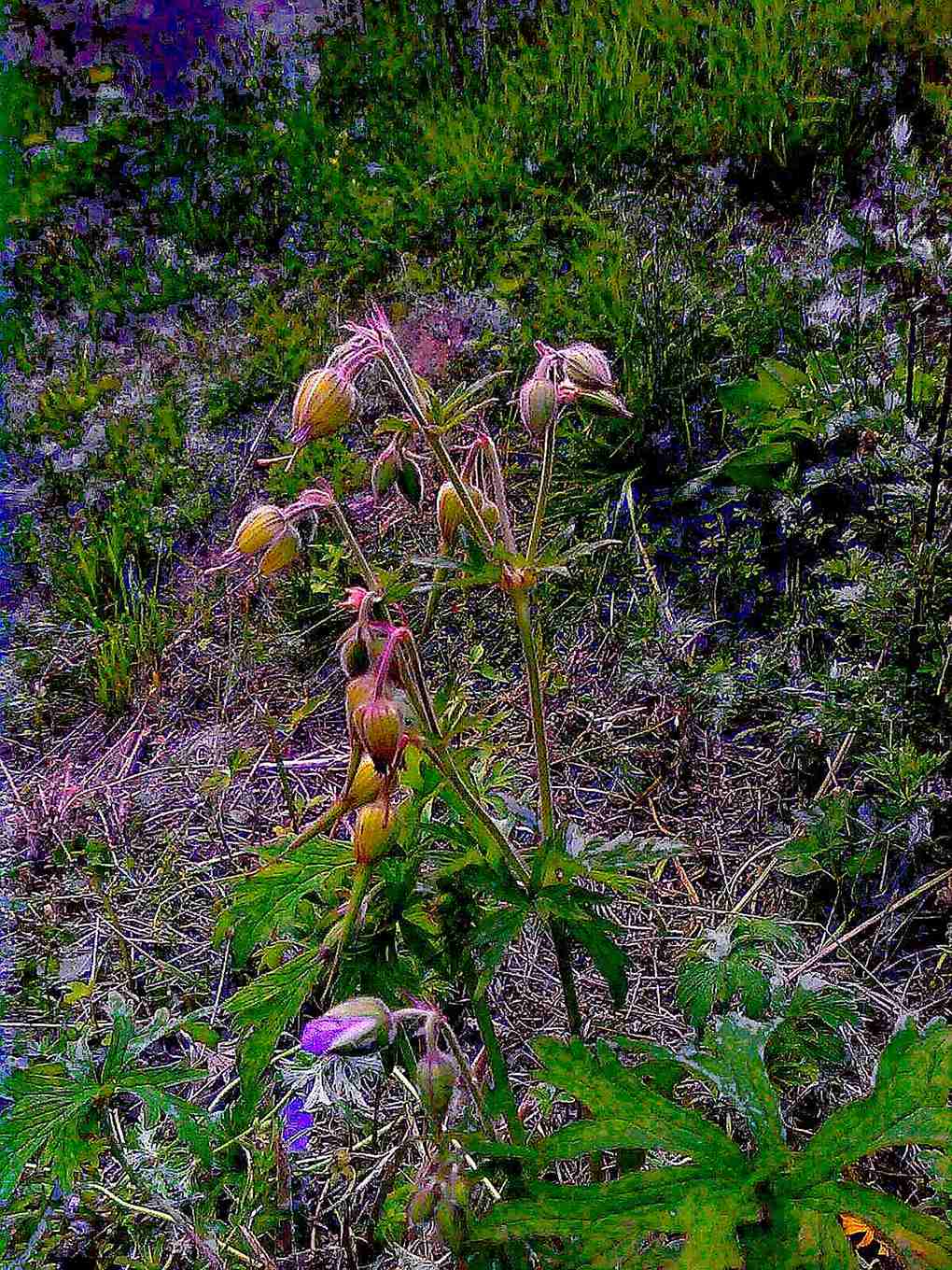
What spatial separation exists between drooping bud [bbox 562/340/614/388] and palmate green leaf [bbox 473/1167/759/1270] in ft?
2.77

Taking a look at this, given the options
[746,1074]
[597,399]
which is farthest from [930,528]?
[746,1074]

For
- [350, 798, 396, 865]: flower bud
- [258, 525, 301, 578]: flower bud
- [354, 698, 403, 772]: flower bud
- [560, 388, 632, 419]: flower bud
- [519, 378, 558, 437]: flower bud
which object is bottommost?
[350, 798, 396, 865]: flower bud

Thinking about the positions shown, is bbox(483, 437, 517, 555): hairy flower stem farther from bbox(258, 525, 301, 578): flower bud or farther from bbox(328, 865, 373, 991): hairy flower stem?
bbox(328, 865, 373, 991): hairy flower stem

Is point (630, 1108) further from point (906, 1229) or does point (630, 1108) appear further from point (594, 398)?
point (594, 398)

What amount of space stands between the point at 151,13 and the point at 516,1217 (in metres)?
5.07

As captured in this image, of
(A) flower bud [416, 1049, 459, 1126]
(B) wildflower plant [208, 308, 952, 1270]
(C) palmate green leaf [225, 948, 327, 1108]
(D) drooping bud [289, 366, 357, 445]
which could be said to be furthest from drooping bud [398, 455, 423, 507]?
(A) flower bud [416, 1049, 459, 1126]

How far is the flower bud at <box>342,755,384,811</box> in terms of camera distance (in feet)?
3.39

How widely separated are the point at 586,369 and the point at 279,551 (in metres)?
0.42

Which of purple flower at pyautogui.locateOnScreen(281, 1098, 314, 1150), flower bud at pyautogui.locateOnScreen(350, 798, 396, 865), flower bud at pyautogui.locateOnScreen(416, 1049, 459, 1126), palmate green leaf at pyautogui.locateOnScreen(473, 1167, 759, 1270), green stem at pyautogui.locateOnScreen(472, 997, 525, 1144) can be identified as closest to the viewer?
palmate green leaf at pyautogui.locateOnScreen(473, 1167, 759, 1270)

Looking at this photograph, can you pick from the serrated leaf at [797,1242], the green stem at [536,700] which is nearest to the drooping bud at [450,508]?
the green stem at [536,700]

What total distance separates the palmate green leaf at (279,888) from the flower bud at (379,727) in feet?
0.82

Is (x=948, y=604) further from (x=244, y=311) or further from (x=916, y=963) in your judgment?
(x=244, y=311)

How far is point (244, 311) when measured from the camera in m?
3.51

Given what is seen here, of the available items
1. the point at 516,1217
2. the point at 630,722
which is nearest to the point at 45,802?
the point at 630,722
